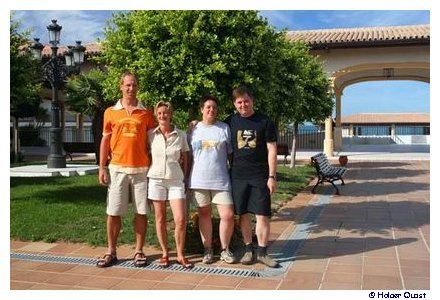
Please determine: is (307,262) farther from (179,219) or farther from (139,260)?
(139,260)

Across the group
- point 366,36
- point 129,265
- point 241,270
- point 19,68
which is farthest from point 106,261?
point 366,36

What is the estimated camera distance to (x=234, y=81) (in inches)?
235

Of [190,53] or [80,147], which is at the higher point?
[190,53]

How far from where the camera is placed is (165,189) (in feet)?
15.4

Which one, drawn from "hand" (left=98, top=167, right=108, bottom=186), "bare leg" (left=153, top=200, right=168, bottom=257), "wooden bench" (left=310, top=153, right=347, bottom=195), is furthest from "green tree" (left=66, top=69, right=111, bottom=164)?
"bare leg" (left=153, top=200, right=168, bottom=257)

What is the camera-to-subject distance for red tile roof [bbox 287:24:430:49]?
66.4 ft

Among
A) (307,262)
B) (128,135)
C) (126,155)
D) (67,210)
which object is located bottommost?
(307,262)

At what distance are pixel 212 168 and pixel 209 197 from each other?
1.04ft

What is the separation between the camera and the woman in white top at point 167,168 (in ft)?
15.1

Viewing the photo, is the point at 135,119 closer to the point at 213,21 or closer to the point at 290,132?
the point at 213,21

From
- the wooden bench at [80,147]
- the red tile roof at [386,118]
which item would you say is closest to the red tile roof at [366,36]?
the wooden bench at [80,147]

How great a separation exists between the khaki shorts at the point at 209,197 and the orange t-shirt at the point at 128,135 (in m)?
0.58

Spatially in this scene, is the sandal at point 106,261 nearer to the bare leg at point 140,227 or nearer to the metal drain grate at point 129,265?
the metal drain grate at point 129,265

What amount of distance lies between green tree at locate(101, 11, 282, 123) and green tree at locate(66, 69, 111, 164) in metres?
10.3
